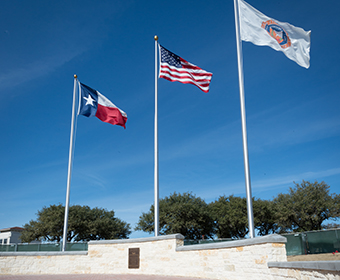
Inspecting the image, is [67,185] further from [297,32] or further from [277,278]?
[297,32]

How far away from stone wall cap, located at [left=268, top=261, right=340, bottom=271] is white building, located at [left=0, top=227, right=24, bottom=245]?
6480 centimetres

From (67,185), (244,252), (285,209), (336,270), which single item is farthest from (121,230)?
(336,270)

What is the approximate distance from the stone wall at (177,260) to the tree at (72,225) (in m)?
28.7

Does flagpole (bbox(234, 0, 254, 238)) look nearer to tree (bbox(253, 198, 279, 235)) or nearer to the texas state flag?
the texas state flag

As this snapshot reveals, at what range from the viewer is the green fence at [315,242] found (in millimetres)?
19672

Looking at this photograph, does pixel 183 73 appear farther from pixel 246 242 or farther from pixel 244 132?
pixel 246 242

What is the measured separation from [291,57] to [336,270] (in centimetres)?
932

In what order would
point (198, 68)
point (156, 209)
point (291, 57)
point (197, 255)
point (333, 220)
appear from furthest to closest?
1. point (333, 220)
2. point (198, 68)
3. point (156, 209)
4. point (291, 57)
5. point (197, 255)

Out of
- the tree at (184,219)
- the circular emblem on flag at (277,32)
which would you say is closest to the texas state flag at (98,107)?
the circular emblem on flag at (277,32)

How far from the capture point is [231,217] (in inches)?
1730

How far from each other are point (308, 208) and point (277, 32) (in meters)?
31.5

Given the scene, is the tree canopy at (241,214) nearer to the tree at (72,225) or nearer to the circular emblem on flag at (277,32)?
the tree at (72,225)

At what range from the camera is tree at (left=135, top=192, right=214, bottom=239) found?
42.3m

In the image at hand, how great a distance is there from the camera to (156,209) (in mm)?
13906
